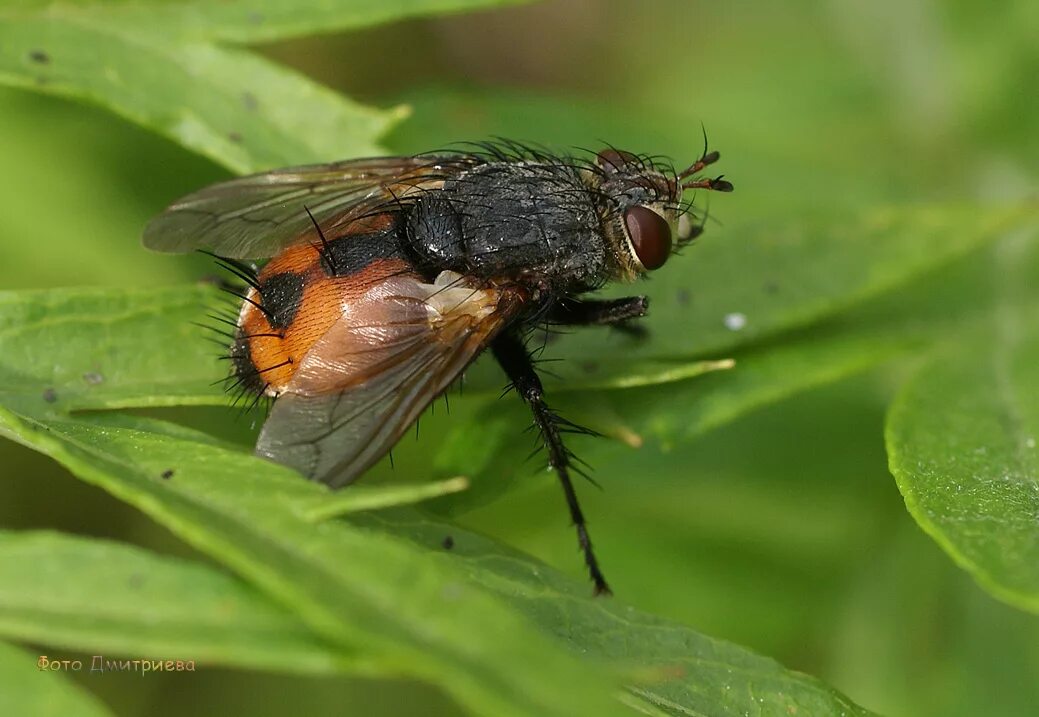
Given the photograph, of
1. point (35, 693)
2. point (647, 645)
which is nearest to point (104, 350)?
point (35, 693)

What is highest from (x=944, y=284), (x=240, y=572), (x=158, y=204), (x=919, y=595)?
(x=158, y=204)

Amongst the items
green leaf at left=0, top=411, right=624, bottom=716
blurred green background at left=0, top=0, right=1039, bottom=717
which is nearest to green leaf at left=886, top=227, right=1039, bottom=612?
blurred green background at left=0, top=0, right=1039, bottom=717

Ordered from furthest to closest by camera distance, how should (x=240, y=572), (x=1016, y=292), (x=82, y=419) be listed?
1. (x=1016, y=292)
2. (x=82, y=419)
3. (x=240, y=572)

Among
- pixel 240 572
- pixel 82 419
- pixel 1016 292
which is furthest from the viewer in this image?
pixel 1016 292

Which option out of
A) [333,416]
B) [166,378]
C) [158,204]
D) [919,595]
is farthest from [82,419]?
[919,595]

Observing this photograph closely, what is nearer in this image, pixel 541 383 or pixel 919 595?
pixel 541 383

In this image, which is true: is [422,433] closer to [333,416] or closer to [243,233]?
[243,233]

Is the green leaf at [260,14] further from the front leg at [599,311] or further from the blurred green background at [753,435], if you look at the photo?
the front leg at [599,311]
